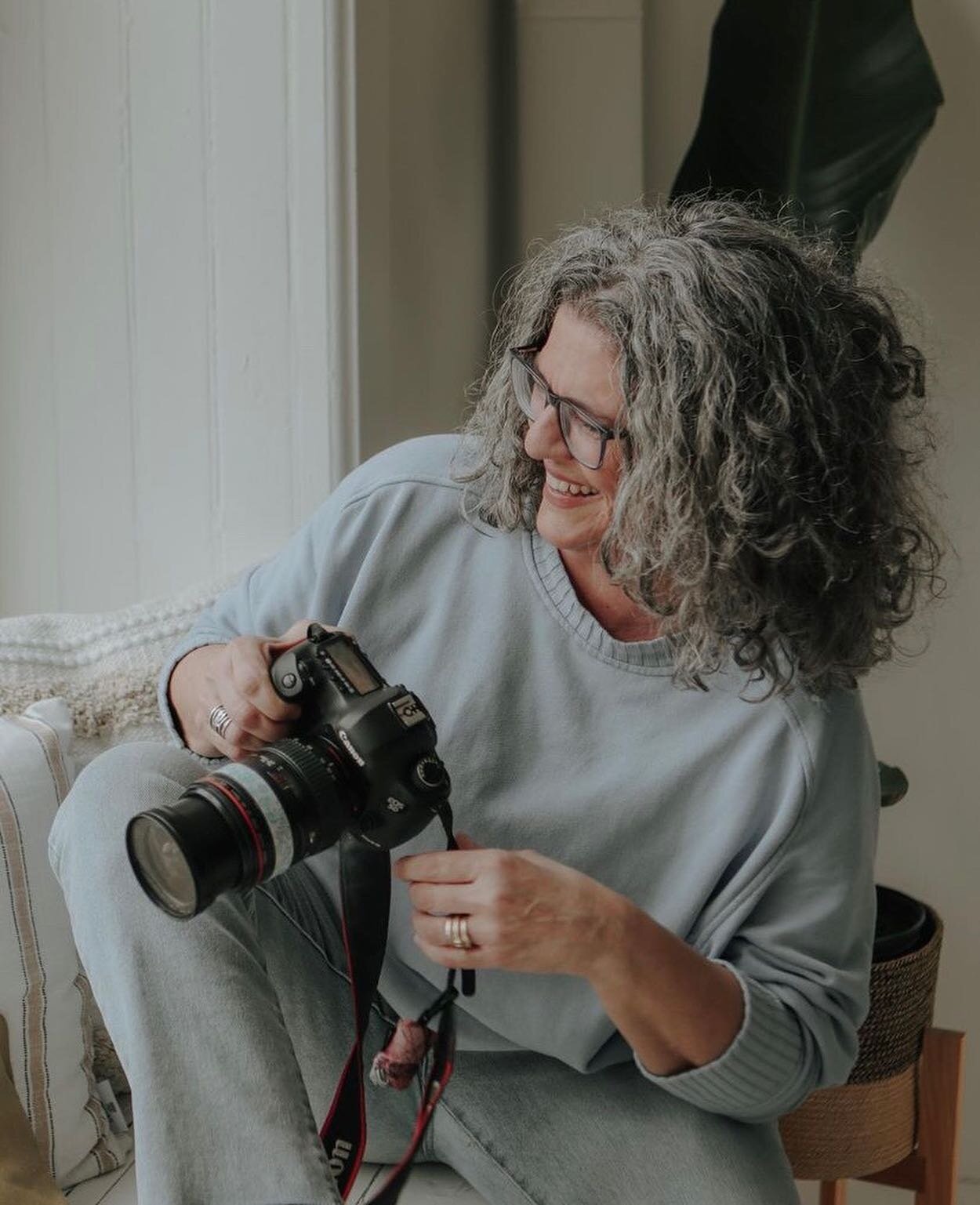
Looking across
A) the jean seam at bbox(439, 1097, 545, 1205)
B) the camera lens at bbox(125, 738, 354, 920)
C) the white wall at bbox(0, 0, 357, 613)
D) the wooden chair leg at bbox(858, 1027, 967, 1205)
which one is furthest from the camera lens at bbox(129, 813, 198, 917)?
the wooden chair leg at bbox(858, 1027, 967, 1205)

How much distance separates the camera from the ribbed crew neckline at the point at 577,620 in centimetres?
106

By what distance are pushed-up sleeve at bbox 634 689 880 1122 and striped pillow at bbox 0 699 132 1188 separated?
0.48 m

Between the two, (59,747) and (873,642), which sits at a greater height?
(873,642)

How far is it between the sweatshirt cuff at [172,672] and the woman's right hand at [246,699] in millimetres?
53

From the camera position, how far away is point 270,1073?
84cm

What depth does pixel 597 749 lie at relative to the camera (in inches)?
42.4

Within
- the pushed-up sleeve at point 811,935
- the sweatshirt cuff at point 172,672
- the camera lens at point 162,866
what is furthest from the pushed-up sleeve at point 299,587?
the pushed-up sleeve at point 811,935

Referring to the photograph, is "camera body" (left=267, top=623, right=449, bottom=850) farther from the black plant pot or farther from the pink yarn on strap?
the black plant pot

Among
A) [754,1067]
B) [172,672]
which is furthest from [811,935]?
[172,672]

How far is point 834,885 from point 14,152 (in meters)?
1.16

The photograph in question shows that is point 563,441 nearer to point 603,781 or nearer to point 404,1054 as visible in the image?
point 603,781

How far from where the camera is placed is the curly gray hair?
0.94m

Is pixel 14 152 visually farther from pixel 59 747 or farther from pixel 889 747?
pixel 889 747

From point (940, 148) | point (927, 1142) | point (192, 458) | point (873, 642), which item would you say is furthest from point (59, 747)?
point (940, 148)
